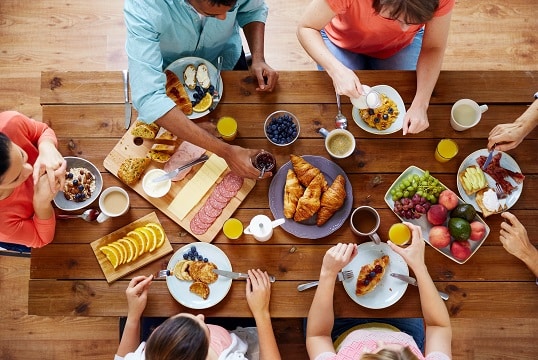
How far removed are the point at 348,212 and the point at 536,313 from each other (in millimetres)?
864

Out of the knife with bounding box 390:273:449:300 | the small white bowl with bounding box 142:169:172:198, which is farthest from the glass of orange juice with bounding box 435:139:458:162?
A: the small white bowl with bounding box 142:169:172:198

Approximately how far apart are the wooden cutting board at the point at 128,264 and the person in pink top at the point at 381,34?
0.98 meters

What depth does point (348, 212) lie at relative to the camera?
2.07m

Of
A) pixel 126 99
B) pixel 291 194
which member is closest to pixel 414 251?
pixel 291 194

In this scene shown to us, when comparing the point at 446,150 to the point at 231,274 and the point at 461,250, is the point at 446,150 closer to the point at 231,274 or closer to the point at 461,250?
the point at 461,250

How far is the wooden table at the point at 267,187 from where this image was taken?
80.1 inches

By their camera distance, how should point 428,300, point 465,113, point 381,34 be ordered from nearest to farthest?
point 428,300 < point 465,113 < point 381,34

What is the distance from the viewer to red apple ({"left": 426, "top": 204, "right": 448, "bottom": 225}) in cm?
202

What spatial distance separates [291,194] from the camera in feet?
6.77

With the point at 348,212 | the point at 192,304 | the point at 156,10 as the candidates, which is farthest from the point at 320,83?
the point at 192,304

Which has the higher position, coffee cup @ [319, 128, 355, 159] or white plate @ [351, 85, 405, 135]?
white plate @ [351, 85, 405, 135]

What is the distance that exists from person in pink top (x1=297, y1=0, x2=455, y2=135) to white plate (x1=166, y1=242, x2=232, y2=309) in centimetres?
87

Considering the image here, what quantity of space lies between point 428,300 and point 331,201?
1.78 feet

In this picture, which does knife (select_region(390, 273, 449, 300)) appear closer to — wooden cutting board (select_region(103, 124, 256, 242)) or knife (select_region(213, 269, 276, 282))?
knife (select_region(213, 269, 276, 282))
